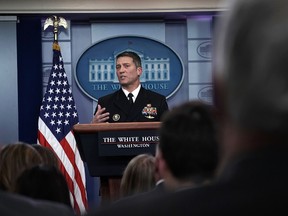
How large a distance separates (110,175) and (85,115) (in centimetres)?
323

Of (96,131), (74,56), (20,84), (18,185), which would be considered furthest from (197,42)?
(18,185)

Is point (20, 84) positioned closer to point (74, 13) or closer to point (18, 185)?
point (74, 13)

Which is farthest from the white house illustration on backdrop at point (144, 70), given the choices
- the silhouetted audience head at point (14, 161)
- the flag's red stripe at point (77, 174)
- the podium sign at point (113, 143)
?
the silhouetted audience head at point (14, 161)

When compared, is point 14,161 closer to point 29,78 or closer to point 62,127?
point 62,127

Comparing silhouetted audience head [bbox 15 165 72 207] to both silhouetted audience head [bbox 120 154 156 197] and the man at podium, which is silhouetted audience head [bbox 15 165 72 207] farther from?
the man at podium

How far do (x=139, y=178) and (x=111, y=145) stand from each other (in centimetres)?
117

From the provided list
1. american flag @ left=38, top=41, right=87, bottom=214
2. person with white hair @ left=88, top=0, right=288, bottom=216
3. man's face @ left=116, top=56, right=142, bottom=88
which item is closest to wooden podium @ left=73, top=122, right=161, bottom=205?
man's face @ left=116, top=56, right=142, bottom=88

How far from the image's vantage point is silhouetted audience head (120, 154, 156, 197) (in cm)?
254

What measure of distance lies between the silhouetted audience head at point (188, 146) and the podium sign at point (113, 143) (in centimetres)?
222

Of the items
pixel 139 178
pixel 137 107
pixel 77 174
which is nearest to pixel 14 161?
pixel 139 178

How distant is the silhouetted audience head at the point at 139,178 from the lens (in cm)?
254

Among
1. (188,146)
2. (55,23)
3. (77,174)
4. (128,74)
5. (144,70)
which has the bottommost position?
(77,174)

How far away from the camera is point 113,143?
12.2ft

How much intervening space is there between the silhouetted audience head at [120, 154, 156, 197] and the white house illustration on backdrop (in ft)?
14.4
